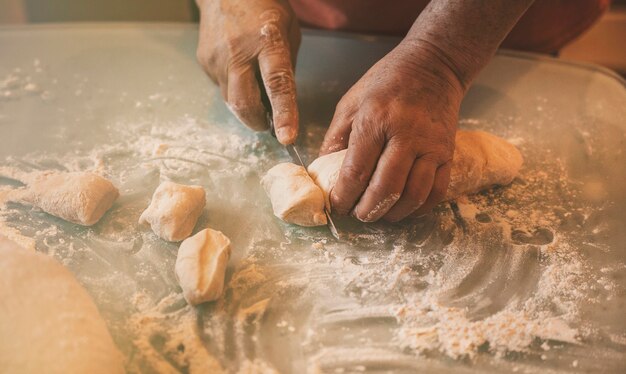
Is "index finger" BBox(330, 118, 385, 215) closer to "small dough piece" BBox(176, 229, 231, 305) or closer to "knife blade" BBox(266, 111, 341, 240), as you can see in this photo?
"knife blade" BBox(266, 111, 341, 240)

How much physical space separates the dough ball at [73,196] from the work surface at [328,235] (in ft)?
0.11

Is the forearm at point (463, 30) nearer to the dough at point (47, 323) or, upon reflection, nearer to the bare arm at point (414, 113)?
Answer: the bare arm at point (414, 113)

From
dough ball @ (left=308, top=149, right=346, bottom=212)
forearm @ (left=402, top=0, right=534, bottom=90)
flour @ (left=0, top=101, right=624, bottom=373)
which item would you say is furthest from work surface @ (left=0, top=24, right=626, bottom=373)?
forearm @ (left=402, top=0, right=534, bottom=90)

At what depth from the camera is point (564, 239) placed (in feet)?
4.26

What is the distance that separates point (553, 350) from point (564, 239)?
1.13 feet

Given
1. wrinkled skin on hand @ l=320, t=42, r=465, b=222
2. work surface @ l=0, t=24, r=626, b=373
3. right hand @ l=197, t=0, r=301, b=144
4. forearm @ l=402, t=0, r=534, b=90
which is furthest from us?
right hand @ l=197, t=0, r=301, b=144

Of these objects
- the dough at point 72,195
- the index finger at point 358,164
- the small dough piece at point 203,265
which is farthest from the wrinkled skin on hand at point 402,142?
the dough at point 72,195

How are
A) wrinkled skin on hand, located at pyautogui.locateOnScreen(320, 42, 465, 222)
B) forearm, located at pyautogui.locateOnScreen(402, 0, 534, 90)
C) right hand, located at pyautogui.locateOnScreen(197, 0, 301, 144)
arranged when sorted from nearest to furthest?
wrinkled skin on hand, located at pyautogui.locateOnScreen(320, 42, 465, 222) < forearm, located at pyautogui.locateOnScreen(402, 0, 534, 90) < right hand, located at pyautogui.locateOnScreen(197, 0, 301, 144)

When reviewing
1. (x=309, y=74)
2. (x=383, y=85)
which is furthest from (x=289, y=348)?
(x=309, y=74)

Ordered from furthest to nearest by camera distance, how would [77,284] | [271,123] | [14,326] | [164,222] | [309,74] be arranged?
[309,74] → [271,123] → [164,222] → [77,284] → [14,326]

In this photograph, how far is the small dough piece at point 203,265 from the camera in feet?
3.55

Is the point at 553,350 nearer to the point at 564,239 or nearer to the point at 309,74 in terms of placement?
the point at 564,239

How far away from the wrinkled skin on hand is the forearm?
0.07 ft

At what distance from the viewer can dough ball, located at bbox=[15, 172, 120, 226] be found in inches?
49.8
